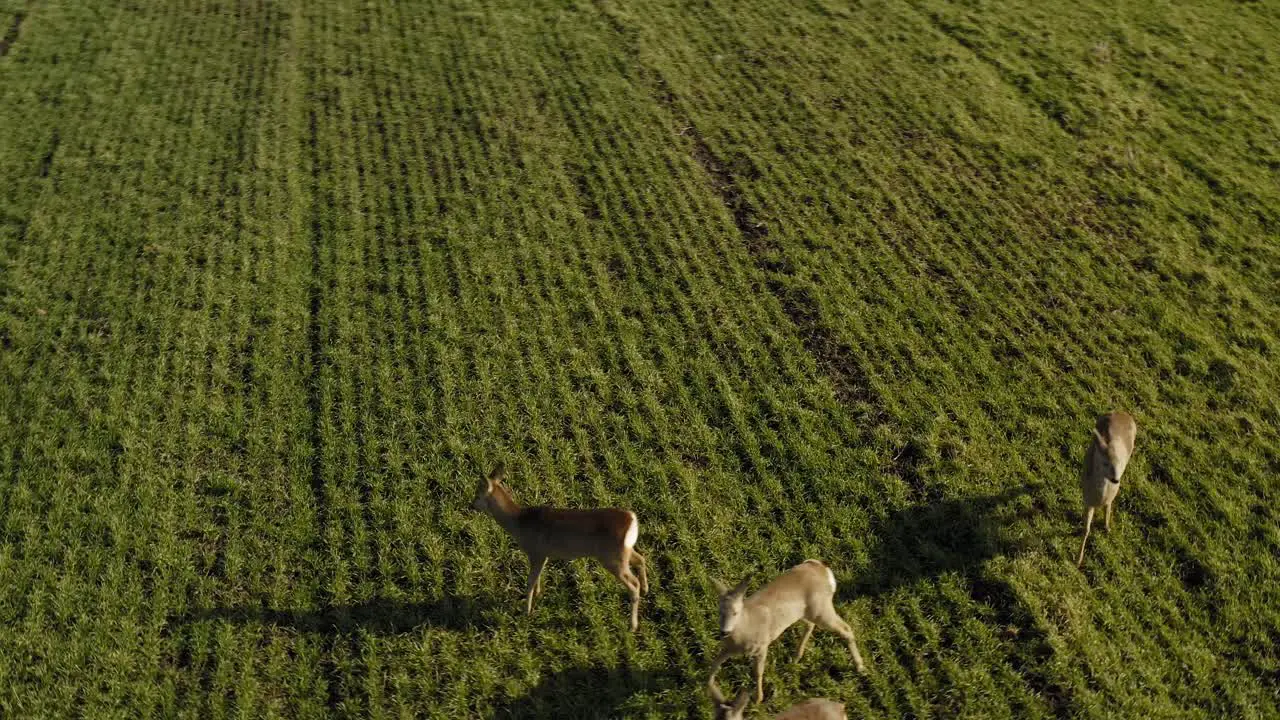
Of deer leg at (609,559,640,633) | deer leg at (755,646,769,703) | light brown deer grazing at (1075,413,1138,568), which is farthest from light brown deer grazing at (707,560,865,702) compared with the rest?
light brown deer grazing at (1075,413,1138,568)

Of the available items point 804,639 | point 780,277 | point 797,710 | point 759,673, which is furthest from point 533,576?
point 780,277

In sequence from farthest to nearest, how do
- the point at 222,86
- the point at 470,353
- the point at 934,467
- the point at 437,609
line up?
the point at 222,86 < the point at 470,353 < the point at 934,467 < the point at 437,609

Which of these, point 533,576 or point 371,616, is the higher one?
point 533,576

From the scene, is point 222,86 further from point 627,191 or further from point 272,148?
point 627,191

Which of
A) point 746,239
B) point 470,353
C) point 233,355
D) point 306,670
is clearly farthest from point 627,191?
point 306,670

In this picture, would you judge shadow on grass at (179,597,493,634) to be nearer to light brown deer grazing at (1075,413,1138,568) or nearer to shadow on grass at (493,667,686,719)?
shadow on grass at (493,667,686,719)

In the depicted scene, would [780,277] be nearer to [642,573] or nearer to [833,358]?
[833,358]

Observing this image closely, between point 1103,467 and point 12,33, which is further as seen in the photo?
point 12,33
